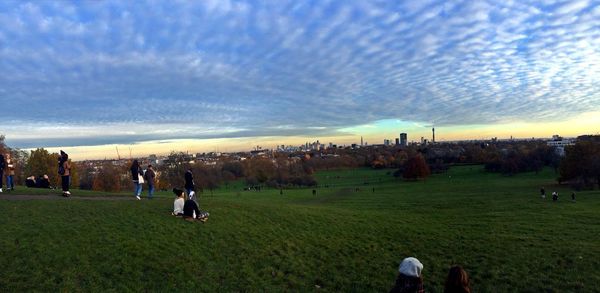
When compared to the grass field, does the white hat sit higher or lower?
higher

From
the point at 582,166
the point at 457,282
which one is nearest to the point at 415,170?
the point at 582,166

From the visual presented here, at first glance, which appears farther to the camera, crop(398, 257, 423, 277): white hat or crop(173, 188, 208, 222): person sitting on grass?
crop(173, 188, 208, 222): person sitting on grass

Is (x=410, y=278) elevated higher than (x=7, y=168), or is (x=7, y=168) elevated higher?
(x=7, y=168)

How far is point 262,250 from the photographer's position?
53.1ft

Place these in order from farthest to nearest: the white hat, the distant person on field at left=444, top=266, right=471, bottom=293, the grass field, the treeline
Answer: the treeline → the grass field → the white hat → the distant person on field at left=444, top=266, right=471, bottom=293

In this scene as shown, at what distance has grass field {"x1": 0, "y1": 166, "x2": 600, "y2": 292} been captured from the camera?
40.5 feet

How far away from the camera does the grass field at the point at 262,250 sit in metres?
12.4

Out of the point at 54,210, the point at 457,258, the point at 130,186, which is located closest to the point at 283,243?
the point at 457,258

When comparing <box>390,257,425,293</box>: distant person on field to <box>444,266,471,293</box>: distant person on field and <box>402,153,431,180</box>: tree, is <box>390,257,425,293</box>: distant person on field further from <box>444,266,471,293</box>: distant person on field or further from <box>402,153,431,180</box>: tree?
<box>402,153,431,180</box>: tree

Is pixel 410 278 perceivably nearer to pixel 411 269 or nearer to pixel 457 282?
pixel 411 269

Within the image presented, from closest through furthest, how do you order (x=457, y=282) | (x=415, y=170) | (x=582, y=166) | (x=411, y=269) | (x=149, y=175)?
(x=457, y=282)
(x=411, y=269)
(x=149, y=175)
(x=582, y=166)
(x=415, y=170)

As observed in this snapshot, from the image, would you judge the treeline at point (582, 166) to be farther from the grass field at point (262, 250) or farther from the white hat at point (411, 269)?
the white hat at point (411, 269)

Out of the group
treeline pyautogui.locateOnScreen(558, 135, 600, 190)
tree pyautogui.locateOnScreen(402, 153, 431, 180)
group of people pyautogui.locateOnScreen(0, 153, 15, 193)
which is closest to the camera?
group of people pyautogui.locateOnScreen(0, 153, 15, 193)

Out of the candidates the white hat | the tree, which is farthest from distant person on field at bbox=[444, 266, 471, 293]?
the tree
